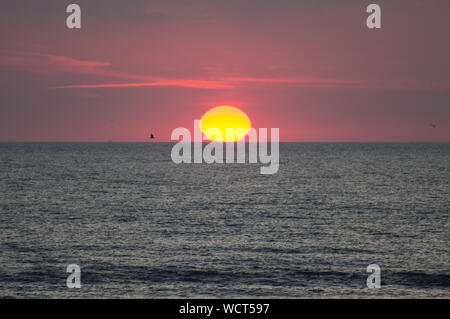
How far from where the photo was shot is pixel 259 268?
31.2m

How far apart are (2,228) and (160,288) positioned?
24.9 m

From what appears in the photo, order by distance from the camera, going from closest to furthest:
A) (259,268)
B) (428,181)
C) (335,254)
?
(259,268), (335,254), (428,181)

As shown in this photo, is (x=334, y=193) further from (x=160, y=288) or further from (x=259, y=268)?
(x=160, y=288)

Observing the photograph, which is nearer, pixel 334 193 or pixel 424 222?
pixel 424 222

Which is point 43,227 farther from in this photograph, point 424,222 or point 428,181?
point 428,181

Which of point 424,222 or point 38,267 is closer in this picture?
point 38,267
